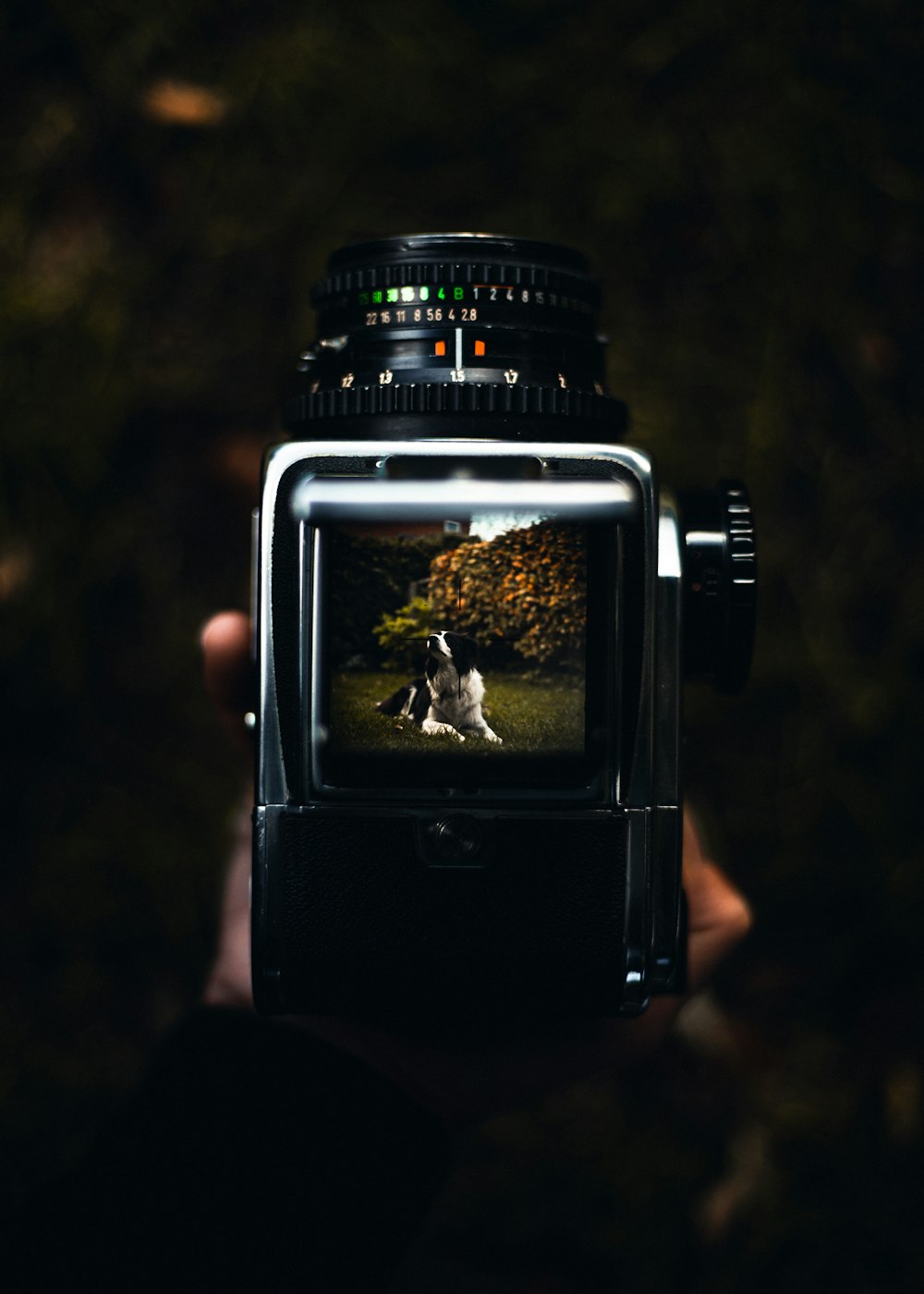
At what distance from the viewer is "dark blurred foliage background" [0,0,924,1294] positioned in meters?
0.87

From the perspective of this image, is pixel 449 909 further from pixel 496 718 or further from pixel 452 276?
pixel 452 276

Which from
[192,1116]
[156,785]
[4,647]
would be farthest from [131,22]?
[192,1116]

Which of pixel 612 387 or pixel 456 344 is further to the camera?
pixel 612 387

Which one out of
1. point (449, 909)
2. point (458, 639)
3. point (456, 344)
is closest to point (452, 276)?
point (456, 344)

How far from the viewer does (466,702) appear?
1.55 feet

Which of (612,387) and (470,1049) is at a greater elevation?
(612,387)

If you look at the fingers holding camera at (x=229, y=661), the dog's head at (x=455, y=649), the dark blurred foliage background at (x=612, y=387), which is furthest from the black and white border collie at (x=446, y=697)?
the dark blurred foliage background at (x=612, y=387)

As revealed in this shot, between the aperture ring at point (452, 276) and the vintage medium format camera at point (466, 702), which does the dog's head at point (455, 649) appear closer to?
the vintage medium format camera at point (466, 702)

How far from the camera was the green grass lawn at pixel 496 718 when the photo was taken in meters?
0.47

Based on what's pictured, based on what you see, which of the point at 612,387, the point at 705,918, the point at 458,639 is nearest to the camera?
the point at 458,639

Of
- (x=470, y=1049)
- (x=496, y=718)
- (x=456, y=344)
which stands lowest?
(x=470, y=1049)

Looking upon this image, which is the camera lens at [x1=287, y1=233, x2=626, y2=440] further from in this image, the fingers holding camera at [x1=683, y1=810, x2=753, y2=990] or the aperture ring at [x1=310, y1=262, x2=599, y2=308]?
the fingers holding camera at [x1=683, y1=810, x2=753, y2=990]

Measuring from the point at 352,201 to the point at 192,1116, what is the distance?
0.68m

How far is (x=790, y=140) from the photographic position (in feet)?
2.88
